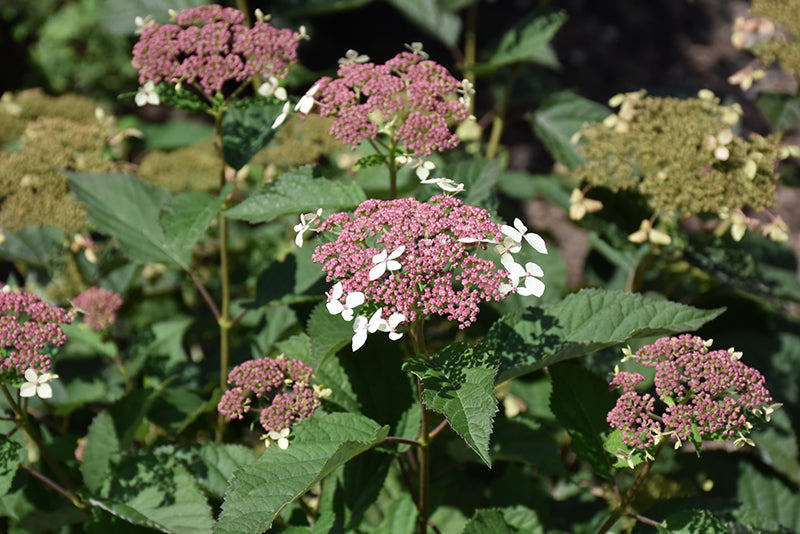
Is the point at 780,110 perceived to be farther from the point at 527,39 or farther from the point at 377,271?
the point at 377,271

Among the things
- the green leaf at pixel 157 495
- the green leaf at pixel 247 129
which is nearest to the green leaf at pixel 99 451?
the green leaf at pixel 157 495

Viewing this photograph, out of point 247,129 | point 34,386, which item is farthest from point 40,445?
point 247,129

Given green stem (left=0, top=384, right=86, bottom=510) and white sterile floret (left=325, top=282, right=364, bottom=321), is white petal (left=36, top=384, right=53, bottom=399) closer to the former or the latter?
green stem (left=0, top=384, right=86, bottom=510)

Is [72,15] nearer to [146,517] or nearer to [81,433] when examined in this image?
[81,433]

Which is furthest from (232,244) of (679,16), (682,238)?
(679,16)

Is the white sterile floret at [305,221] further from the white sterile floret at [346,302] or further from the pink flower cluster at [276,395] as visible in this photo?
the pink flower cluster at [276,395]

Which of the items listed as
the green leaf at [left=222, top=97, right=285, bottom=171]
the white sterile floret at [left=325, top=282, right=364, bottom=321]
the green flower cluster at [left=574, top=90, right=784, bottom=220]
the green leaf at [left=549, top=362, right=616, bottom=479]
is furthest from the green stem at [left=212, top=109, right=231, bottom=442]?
the green flower cluster at [left=574, top=90, right=784, bottom=220]
